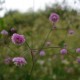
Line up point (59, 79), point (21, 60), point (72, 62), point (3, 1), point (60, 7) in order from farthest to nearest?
point (72, 62) → point (59, 79) → point (60, 7) → point (3, 1) → point (21, 60)

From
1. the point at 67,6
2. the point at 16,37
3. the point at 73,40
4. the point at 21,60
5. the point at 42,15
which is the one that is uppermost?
the point at 16,37

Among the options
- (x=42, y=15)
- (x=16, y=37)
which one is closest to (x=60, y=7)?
(x=16, y=37)

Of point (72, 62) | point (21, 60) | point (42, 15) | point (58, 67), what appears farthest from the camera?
point (42, 15)

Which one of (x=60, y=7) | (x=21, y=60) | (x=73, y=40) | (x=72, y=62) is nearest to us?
(x=21, y=60)

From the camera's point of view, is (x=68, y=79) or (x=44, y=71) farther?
(x=44, y=71)

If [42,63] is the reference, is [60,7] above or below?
above

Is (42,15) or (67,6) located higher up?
(67,6)

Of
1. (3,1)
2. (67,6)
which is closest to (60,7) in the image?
(67,6)

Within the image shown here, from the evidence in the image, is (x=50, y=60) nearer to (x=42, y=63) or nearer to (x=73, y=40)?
(x=42, y=63)

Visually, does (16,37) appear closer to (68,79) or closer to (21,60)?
(21,60)
